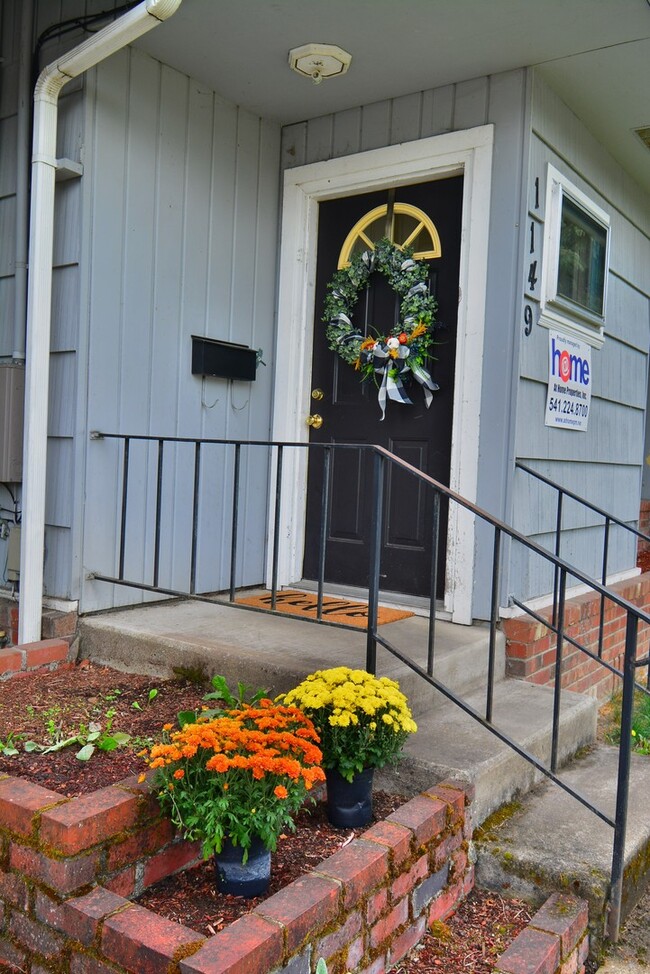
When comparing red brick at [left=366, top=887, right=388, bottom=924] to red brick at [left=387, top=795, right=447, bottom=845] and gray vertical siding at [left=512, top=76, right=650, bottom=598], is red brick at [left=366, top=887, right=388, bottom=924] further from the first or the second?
gray vertical siding at [left=512, top=76, right=650, bottom=598]

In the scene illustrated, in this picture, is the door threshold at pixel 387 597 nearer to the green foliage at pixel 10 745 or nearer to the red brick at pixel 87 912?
the green foliage at pixel 10 745

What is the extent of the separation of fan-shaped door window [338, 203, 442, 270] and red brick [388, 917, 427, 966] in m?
2.76

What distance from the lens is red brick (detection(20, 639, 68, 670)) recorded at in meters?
2.93

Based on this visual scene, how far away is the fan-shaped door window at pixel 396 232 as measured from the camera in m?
3.72

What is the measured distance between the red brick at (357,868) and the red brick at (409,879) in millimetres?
74

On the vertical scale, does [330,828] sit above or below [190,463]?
below

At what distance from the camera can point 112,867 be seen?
1.80 meters

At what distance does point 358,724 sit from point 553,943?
2.19 feet

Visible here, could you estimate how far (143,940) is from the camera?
1549mm

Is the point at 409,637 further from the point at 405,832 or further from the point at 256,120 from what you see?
the point at 256,120

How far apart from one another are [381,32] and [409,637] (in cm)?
235

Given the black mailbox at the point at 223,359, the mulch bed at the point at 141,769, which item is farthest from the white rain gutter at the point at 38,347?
the black mailbox at the point at 223,359

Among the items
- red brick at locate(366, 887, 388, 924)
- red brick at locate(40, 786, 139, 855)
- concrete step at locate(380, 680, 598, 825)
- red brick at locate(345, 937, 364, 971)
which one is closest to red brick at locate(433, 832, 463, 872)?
concrete step at locate(380, 680, 598, 825)

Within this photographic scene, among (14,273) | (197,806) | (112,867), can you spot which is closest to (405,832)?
(197,806)
